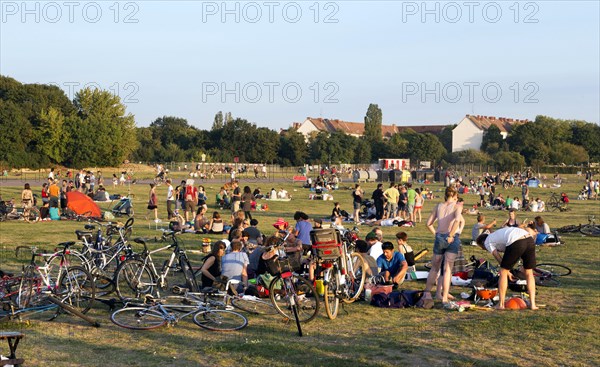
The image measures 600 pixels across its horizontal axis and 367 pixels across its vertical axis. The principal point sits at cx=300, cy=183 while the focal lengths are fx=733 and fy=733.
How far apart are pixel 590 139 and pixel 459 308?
107526 millimetres

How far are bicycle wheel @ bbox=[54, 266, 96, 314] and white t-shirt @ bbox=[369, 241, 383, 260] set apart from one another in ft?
16.5

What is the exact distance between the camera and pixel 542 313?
396 inches

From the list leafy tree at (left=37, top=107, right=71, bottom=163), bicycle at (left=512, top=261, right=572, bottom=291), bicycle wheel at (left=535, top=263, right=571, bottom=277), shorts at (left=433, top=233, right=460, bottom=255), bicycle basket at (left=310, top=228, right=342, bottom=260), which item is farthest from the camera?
leafy tree at (left=37, top=107, right=71, bottom=163)

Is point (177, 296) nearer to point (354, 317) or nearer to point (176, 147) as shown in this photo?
point (354, 317)

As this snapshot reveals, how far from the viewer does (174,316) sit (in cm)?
905

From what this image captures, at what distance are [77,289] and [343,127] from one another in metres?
134

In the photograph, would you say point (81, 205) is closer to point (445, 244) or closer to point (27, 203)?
point (27, 203)

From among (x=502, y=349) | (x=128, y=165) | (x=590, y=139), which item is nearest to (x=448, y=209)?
(x=502, y=349)

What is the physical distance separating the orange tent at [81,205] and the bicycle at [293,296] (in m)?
16.7

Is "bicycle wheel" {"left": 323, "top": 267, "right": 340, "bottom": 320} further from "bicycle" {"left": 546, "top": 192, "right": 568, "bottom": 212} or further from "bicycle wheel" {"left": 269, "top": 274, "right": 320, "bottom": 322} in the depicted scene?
"bicycle" {"left": 546, "top": 192, "right": 568, "bottom": 212}

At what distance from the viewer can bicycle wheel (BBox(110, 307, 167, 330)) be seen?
29.2 ft

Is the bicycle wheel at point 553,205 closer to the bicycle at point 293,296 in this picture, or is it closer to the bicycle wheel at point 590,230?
the bicycle wheel at point 590,230

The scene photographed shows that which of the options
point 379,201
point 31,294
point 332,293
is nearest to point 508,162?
point 379,201

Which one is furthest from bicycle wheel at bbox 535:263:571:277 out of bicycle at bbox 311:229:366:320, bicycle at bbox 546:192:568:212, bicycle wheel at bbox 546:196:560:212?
bicycle wheel at bbox 546:196:560:212
